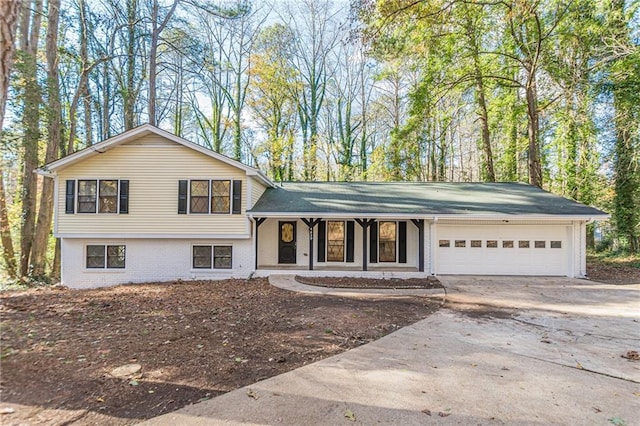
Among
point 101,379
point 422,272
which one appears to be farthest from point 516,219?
point 101,379

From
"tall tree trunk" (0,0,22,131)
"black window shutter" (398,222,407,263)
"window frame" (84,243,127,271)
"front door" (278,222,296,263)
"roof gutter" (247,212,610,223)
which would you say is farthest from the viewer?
"front door" (278,222,296,263)

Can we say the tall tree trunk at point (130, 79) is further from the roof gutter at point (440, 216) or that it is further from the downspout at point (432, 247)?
the downspout at point (432, 247)

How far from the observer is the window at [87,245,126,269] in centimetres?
1098

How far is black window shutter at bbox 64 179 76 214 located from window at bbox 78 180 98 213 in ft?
0.56

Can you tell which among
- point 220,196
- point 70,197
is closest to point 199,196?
point 220,196

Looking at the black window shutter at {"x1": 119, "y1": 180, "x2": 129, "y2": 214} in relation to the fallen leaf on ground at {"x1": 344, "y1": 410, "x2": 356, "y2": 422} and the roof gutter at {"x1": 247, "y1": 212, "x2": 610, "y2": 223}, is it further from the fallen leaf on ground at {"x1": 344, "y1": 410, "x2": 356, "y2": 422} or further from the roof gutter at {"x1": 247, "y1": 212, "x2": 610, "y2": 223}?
the fallen leaf on ground at {"x1": 344, "y1": 410, "x2": 356, "y2": 422}

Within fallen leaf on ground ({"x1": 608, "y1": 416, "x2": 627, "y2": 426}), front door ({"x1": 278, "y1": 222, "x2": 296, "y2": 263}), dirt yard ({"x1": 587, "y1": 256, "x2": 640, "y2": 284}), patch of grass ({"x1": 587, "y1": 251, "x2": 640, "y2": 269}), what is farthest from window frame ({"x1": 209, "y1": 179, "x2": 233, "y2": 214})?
patch of grass ({"x1": 587, "y1": 251, "x2": 640, "y2": 269})

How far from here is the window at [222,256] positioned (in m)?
11.1

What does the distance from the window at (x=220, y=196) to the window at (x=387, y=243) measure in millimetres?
5771

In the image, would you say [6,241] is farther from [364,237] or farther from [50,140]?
[364,237]

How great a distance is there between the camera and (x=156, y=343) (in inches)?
181

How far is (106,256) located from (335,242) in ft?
26.7

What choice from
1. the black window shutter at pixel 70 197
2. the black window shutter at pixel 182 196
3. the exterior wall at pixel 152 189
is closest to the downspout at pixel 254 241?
the exterior wall at pixel 152 189

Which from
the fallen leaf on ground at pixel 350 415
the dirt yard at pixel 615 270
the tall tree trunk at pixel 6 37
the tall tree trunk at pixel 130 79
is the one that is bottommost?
the dirt yard at pixel 615 270
